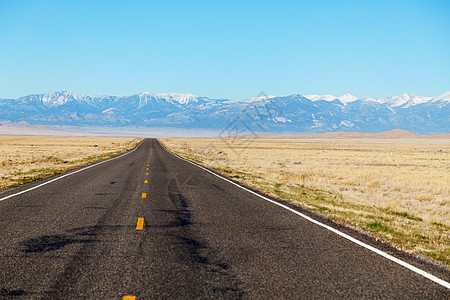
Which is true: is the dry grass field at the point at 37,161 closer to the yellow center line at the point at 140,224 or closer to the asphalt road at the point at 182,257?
the asphalt road at the point at 182,257

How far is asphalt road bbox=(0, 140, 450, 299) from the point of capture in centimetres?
471

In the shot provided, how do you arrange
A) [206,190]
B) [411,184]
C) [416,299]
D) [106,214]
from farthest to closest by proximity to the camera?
[411,184] → [206,190] → [106,214] → [416,299]

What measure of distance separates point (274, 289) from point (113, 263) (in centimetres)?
244

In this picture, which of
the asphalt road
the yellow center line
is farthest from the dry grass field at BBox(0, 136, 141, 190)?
the yellow center line

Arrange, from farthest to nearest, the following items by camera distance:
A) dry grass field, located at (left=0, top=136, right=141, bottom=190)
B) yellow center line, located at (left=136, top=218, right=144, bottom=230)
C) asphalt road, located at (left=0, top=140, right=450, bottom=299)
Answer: dry grass field, located at (left=0, top=136, right=141, bottom=190) → yellow center line, located at (left=136, top=218, right=144, bottom=230) → asphalt road, located at (left=0, top=140, right=450, bottom=299)

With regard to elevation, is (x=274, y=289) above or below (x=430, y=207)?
above

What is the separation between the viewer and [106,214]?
9.17 metres

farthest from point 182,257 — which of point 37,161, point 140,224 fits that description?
point 37,161

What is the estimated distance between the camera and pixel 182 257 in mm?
5926

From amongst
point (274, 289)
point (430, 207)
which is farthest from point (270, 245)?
point (430, 207)

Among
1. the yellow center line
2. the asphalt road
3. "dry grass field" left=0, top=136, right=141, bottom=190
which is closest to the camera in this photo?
the asphalt road

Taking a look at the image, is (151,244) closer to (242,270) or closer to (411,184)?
(242,270)

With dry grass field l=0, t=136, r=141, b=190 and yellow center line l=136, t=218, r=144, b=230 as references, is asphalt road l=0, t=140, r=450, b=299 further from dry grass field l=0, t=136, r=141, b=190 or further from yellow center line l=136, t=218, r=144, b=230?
dry grass field l=0, t=136, r=141, b=190

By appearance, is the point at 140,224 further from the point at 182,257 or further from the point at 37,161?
the point at 37,161
